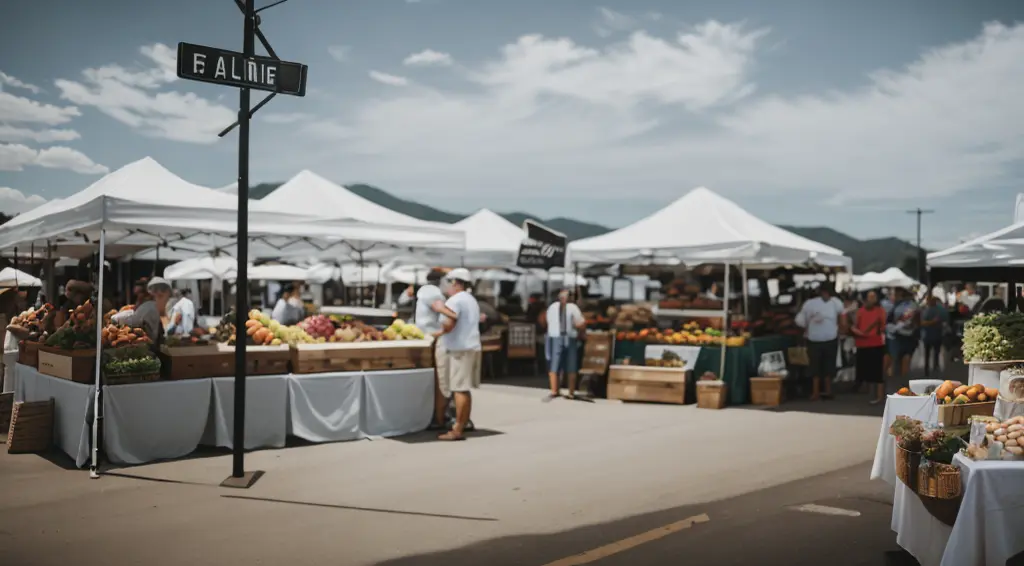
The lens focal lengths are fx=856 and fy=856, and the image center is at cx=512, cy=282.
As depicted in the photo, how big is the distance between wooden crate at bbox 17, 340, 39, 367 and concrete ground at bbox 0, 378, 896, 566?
1.49 meters

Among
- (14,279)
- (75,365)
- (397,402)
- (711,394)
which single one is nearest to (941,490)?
(397,402)

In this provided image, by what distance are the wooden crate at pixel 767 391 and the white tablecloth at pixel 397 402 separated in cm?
580

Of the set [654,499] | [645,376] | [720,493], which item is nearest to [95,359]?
[654,499]

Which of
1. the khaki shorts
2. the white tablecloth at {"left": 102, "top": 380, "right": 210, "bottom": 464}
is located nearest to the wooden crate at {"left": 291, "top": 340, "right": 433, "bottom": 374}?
the khaki shorts

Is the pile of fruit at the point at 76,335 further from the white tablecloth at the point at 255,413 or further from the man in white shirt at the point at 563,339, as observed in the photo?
the man in white shirt at the point at 563,339

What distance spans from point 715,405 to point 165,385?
812cm

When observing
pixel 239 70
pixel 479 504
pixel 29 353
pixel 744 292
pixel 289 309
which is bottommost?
pixel 479 504

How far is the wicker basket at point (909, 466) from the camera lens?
514 cm

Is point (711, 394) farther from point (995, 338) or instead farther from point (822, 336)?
point (995, 338)

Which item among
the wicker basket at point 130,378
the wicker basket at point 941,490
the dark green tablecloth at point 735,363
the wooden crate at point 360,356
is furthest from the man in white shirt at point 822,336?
the wicker basket at point 130,378

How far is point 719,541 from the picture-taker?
5934mm

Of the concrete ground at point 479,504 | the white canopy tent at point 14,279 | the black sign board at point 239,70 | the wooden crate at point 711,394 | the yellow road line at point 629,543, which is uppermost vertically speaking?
the black sign board at point 239,70

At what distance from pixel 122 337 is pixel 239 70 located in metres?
3.25

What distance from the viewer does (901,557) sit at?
5.58 meters
